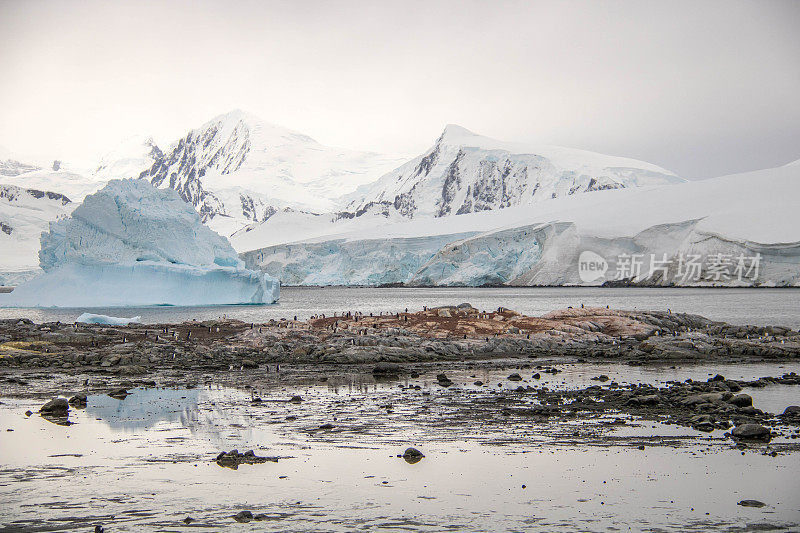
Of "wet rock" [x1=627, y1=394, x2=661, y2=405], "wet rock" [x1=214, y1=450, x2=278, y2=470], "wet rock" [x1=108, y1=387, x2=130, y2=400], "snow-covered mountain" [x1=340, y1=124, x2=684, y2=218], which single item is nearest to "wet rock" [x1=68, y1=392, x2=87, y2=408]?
"wet rock" [x1=108, y1=387, x2=130, y2=400]

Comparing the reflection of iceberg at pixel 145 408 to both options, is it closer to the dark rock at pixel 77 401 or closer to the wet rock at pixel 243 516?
the dark rock at pixel 77 401

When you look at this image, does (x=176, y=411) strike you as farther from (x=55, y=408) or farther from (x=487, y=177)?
(x=487, y=177)

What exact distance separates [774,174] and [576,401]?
242ft

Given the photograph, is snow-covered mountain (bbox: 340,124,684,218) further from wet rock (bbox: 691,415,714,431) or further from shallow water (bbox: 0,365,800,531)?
shallow water (bbox: 0,365,800,531)

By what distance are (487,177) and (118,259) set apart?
110325 millimetres

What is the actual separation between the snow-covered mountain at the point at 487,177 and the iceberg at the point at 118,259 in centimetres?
8576

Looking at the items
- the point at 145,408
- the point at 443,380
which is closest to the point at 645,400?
the point at 443,380

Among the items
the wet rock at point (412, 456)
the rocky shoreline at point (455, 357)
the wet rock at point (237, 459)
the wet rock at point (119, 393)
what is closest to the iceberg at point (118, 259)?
the rocky shoreline at point (455, 357)

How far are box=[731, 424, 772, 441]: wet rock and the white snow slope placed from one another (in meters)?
55.7

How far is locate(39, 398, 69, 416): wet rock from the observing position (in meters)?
13.5

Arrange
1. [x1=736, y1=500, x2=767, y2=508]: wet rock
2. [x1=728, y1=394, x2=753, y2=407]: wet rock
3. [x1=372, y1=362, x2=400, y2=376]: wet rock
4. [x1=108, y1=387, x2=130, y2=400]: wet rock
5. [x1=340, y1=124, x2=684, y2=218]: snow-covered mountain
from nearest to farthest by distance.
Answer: [x1=736, y1=500, x2=767, y2=508]: wet rock, [x1=728, y1=394, x2=753, y2=407]: wet rock, [x1=108, y1=387, x2=130, y2=400]: wet rock, [x1=372, y1=362, x2=400, y2=376]: wet rock, [x1=340, y1=124, x2=684, y2=218]: snow-covered mountain

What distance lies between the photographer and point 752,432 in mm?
11281

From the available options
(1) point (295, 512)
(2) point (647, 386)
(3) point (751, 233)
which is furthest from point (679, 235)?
(1) point (295, 512)

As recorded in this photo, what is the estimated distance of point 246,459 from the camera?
10.1 meters
